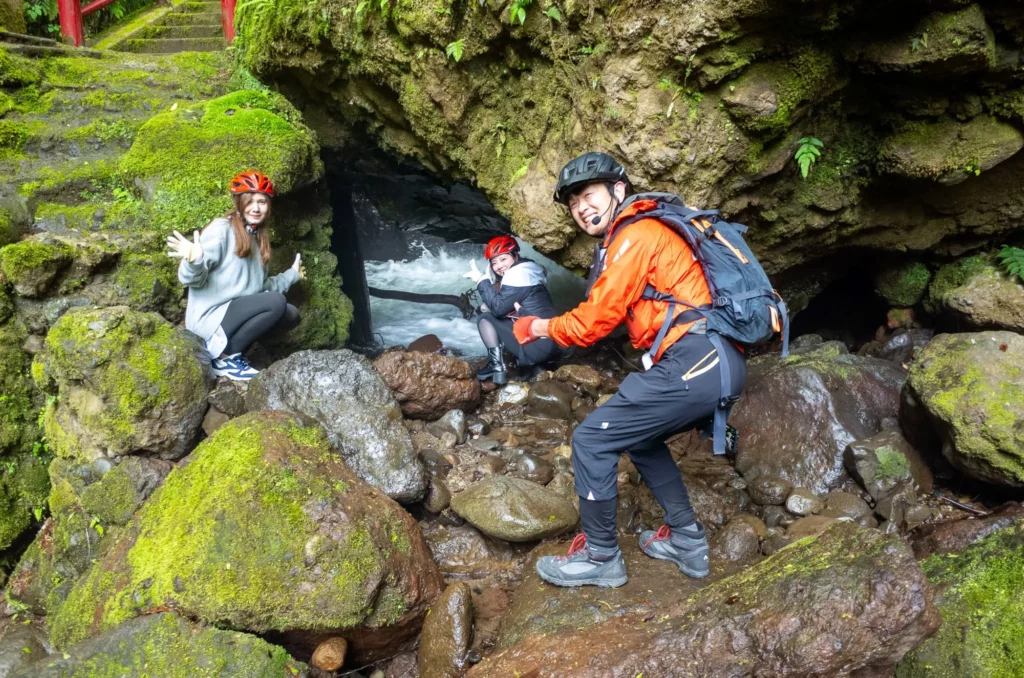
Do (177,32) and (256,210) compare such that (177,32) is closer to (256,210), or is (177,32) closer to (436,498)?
(256,210)

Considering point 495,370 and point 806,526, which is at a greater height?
point 806,526

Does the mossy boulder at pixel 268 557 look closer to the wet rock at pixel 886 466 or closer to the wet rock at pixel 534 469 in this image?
the wet rock at pixel 534 469

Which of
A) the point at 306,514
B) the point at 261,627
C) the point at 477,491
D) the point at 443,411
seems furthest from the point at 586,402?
the point at 261,627

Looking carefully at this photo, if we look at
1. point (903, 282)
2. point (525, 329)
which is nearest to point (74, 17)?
point (525, 329)

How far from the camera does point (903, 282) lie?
22.1ft

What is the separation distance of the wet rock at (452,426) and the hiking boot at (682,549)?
236cm

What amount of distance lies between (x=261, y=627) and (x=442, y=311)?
9144mm

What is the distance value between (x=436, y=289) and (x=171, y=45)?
6.57 m

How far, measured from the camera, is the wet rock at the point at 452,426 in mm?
6082

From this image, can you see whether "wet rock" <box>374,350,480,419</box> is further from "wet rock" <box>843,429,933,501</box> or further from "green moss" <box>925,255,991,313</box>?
"green moss" <box>925,255,991,313</box>

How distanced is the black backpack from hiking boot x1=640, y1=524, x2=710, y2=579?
2.68 ft

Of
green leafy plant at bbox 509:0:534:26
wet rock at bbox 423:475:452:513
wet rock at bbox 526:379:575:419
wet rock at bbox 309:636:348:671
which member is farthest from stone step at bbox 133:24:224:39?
wet rock at bbox 309:636:348:671

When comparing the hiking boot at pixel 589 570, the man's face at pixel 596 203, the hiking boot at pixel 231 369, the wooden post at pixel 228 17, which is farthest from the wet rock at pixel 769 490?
the wooden post at pixel 228 17

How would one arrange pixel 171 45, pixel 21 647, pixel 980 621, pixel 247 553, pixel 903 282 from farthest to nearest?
pixel 171 45, pixel 903 282, pixel 21 647, pixel 247 553, pixel 980 621
